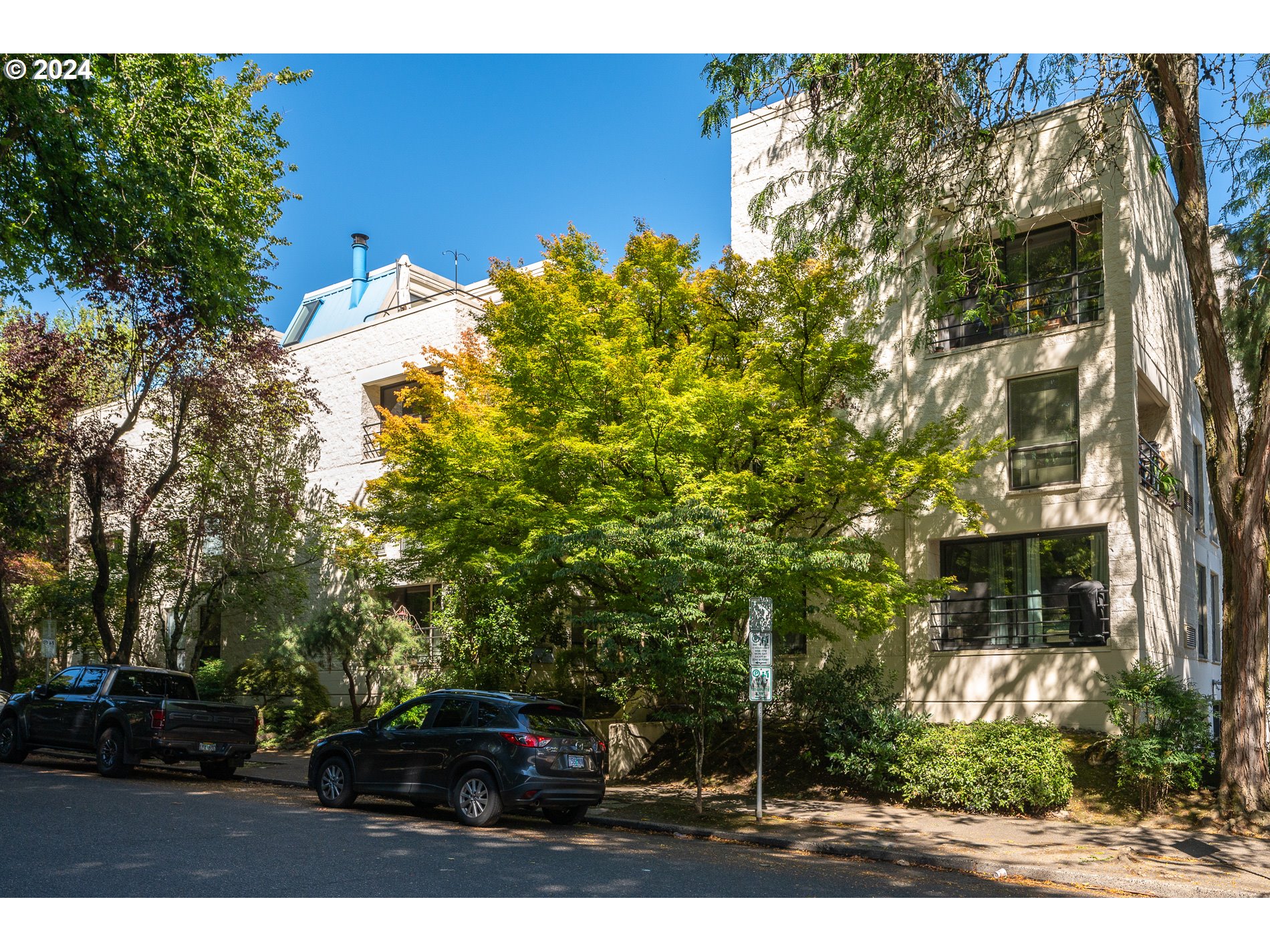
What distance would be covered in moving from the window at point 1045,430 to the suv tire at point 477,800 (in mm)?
10932

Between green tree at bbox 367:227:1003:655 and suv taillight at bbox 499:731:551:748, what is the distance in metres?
2.78

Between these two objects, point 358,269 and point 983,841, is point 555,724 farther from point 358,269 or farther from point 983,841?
point 358,269

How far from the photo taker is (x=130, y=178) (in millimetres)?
13617

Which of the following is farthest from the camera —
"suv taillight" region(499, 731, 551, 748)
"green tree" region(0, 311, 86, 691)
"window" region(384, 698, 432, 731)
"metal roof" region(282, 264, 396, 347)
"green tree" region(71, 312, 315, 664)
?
"metal roof" region(282, 264, 396, 347)

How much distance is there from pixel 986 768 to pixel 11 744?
1700cm

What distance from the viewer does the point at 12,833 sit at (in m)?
10.1

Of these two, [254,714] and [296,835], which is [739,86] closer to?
[296,835]

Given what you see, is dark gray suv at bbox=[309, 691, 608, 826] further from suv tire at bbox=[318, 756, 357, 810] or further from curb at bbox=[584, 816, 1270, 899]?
curb at bbox=[584, 816, 1270, 899]

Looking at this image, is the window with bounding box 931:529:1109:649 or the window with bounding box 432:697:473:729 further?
the window with bounding box 931:529:1109:649

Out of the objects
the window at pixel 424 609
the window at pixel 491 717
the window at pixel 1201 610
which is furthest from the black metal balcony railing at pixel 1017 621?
the window at pixel 424 609

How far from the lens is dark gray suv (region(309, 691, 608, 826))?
40.5 feet

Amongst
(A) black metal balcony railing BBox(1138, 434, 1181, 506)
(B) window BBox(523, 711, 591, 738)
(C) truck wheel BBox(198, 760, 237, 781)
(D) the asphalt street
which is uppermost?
(A) black metal balcony railing BBox(1138, 434, 1181, 506)

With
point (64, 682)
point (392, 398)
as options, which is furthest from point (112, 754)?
point (392, 398)

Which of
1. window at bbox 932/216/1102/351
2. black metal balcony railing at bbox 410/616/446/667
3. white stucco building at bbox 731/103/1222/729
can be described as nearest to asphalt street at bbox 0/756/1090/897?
white stucco building at bbox 731/103/1222/729
